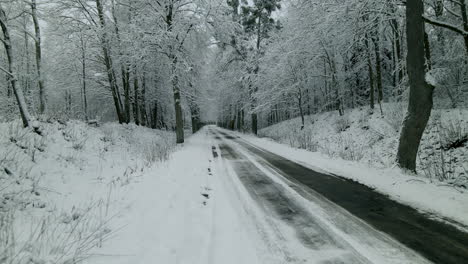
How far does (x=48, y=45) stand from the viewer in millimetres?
32312

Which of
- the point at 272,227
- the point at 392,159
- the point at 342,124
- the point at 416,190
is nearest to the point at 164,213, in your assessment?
the point at 272,227

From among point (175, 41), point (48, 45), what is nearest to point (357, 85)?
point (175, 41)

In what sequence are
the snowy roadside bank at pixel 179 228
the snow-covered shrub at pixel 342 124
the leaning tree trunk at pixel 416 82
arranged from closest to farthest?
the snowy roadside bank at pixel 179 228, the leaning tree trunk at pixel 416 82, the snow-covered shrub at pixel 342 124

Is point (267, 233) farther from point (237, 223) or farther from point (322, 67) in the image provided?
point (322, 67)

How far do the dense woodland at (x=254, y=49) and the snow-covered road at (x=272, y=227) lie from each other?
11.7 ft

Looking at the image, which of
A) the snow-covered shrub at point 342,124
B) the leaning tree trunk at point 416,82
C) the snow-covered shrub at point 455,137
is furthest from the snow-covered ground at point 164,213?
the snow-covered shrub at point 342,124

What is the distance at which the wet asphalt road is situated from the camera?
9.93ft

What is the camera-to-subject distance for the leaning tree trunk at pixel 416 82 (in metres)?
6.37

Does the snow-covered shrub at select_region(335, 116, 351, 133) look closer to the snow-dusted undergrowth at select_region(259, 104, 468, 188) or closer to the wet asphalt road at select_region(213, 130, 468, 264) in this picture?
the snow-dusted undergrowth at select_region(259, 104, 468, 188)

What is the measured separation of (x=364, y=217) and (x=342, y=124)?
50.5ft

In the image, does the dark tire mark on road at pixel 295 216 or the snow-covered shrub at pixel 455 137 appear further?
the snow-covered shrub at pixel 455 137

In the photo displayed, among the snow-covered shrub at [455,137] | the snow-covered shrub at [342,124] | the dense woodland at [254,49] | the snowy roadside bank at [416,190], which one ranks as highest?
the dense woodland at [254,49]

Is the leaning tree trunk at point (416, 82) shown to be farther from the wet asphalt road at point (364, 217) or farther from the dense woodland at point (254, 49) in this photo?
the wet asphalt road at point (364, 217)

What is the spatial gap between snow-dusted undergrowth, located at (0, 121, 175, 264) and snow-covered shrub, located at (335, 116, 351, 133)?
43.7ft
